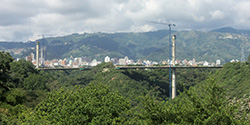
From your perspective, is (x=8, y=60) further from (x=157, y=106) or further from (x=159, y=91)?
(x=159, y=91)

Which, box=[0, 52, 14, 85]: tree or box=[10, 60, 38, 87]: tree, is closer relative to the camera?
box=[0, 52, 14, 85]: tree

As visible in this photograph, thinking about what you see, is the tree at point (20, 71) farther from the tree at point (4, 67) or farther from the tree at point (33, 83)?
the tree at point (4, 67)

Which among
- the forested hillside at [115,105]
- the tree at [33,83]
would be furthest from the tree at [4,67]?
the tree at [33,83]

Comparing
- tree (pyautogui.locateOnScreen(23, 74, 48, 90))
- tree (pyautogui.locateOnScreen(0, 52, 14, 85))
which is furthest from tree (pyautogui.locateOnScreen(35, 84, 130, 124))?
tree (pyautogui.locateOnScreen(23, 74, 48, 90))

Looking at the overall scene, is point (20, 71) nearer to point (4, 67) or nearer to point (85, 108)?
point (4, 67)

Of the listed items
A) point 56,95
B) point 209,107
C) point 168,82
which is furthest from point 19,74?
point 209,107

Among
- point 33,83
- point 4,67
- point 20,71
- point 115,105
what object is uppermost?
point 4,67

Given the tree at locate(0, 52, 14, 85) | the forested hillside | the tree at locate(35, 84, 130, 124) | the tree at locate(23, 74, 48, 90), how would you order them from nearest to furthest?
the forested hillside, the tree at locate(35, 84, 130, 124), the tree at locate(0, 52, 14, 85), the tree at locate(23, 74, 48, 90)

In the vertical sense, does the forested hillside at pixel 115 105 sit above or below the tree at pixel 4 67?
below

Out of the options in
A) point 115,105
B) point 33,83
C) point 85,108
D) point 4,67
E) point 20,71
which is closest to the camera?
point 85,108

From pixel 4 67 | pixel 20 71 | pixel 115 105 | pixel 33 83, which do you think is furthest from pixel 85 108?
pixel 20 71

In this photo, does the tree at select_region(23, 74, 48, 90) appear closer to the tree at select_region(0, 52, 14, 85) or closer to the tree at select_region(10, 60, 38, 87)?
the tree at select_region(10, 60, 38, 87)
